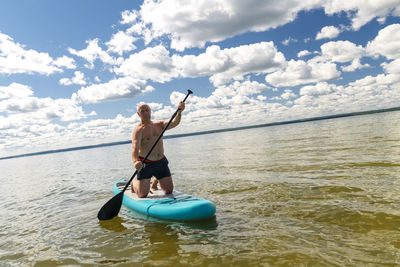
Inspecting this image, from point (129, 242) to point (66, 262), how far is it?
3.52 ft

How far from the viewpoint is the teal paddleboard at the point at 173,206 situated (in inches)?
205

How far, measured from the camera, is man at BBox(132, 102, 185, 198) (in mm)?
6445

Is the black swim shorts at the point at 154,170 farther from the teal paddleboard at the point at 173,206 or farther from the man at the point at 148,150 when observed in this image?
the teal paddleboard at the point at 173,206

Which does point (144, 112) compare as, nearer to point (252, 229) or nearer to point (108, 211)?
point (108, 211)

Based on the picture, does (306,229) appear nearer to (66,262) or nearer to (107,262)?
(107,262)

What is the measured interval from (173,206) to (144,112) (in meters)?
Answer: 2.57

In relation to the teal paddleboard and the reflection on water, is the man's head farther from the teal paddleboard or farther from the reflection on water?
the reflection on water

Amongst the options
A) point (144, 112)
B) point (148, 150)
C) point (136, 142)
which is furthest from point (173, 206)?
point (144, 112)

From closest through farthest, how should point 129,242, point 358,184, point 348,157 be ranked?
point 129,242, point 358,184, point 348,157

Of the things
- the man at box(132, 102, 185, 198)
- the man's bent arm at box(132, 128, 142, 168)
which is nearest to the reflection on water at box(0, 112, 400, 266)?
the man at box(132, 102, 185, 198)

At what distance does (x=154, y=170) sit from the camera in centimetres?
657

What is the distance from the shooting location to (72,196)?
34.1ft


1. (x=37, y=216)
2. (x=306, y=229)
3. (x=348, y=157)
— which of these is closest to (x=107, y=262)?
(x=306, y=229)

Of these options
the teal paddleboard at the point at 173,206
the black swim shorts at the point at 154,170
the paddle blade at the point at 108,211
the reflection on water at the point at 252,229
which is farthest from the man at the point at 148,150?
the reflection on water at the point at 252,229
